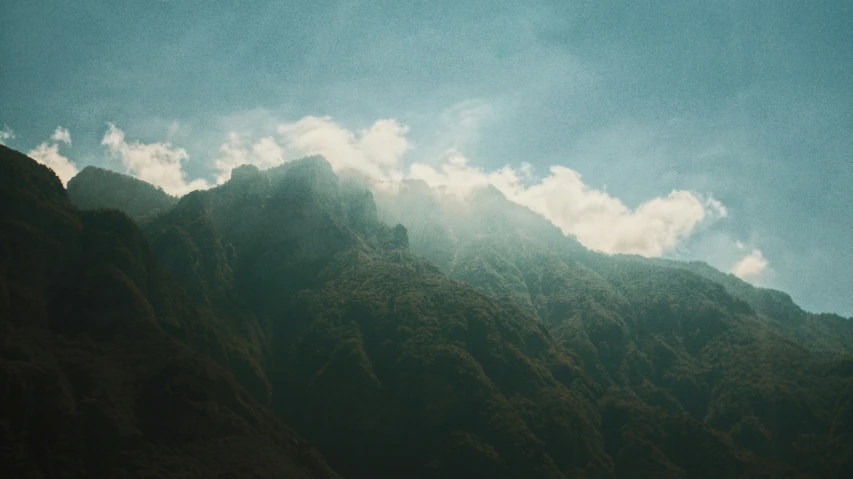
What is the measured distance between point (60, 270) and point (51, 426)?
54.0m

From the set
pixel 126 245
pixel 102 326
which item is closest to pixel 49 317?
pixel 102 326

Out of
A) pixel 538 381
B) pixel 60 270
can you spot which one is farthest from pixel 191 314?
pixel 538 381

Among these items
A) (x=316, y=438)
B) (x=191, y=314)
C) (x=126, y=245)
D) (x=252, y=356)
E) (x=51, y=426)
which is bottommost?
(x=316, y=438)

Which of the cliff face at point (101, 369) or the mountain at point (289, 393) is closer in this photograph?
the cliff face at point (101, 369)

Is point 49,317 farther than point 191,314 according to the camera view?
No

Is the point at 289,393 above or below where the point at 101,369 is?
below

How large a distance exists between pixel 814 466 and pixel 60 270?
859 ft

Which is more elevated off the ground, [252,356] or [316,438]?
[252,356]

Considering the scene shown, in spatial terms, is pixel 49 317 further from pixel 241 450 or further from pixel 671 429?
pixel 671 429

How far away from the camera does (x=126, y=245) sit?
5635 inches

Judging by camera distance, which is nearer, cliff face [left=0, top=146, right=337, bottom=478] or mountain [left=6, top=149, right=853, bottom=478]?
cliff face [left=0, top=146, right=337, bottom=478]

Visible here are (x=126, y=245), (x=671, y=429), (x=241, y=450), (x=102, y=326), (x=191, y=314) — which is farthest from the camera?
(x=671, y=429)

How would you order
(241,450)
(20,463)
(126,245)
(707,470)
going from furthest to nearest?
(707,470) → (126,245) → (241,450) → (20,463)

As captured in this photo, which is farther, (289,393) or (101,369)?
(289,393)
